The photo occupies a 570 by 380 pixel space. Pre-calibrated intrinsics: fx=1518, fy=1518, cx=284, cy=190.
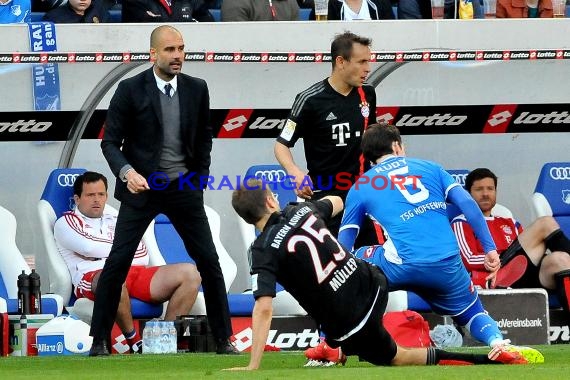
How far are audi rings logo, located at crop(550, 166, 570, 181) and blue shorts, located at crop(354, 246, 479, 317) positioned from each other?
4412 millimetres

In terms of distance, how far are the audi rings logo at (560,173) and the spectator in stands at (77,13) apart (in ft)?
13.5

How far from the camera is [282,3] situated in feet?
43.9

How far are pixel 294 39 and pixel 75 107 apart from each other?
6.20 feet

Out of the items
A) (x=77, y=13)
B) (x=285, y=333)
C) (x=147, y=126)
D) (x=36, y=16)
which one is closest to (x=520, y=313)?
(x=285, y=333)

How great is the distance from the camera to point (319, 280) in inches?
311

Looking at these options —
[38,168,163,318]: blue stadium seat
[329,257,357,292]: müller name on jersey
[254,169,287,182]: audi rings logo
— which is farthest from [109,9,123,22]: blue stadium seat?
[329,257,357,292]: müller name on jersey

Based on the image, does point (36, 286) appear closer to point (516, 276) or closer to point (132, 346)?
point (132, 346)

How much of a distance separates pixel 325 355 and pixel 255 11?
493cm

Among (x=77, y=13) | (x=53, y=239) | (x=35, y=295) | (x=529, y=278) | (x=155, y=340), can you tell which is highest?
(x=77, y=13)

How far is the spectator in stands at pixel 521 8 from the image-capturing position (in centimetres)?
1348

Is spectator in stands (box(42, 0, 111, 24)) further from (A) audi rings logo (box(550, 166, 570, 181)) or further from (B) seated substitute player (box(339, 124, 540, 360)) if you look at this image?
(B) seated substitute player (box(339, 124, 540, 360))

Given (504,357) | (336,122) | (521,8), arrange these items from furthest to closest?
(521,8)
(336,122)
(504,357)

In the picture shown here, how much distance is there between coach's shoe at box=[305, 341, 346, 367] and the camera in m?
8.75

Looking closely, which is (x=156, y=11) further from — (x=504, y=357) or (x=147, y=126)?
(x=504, y=357)
